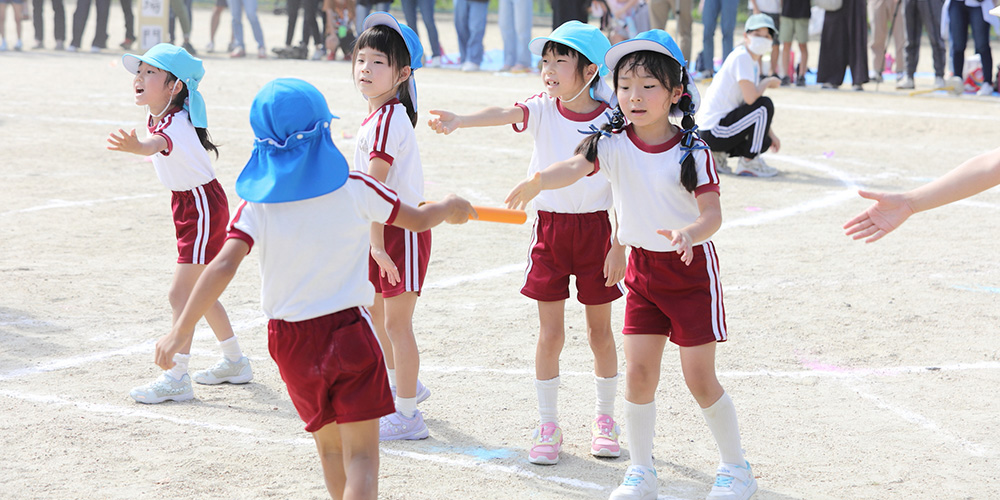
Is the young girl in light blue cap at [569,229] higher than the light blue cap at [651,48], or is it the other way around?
the light blue cap at [651,48]

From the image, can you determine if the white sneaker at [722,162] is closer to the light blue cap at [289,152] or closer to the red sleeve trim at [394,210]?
the red sleeve trim at [394,210]

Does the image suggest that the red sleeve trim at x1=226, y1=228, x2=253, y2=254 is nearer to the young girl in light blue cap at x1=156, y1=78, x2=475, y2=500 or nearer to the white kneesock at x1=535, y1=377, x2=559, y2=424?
the young girl in light blue cap at x1=156, y1=78, x2=475, y2=500

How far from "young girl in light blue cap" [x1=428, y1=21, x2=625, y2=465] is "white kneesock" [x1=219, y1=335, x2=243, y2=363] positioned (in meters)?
1.56

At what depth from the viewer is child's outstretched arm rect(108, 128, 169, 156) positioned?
16.2 ft

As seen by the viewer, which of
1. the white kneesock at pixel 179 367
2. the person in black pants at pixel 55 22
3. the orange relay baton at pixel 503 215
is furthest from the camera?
the person in black pants at pixel 55 22

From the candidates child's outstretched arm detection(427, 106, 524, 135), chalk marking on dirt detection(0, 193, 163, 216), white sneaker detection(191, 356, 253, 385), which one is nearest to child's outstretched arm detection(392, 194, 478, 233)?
child's outstretched arm detection(427, 106, 524, 135)

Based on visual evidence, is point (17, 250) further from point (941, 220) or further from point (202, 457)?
point (941, 220)

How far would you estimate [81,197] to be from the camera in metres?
9.09

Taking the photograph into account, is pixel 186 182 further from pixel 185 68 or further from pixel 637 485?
pixel 637 485

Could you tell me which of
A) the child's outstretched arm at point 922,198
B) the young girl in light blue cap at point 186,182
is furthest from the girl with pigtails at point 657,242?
the young girl in light blue cap at point 186,182

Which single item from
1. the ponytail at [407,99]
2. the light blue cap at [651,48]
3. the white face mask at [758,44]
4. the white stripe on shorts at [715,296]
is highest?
the white face mask at [758,44]

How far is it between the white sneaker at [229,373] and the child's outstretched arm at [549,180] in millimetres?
2047

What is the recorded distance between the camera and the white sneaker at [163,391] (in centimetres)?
499

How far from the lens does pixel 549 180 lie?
3.93m
